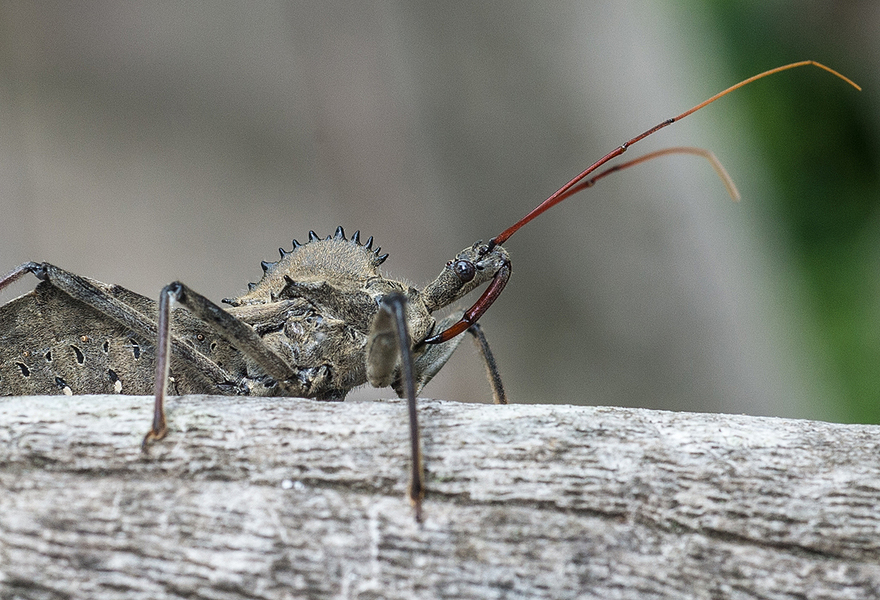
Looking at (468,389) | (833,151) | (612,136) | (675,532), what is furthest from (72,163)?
(833,151)

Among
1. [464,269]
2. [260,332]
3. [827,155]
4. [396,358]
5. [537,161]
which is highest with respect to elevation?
[537,161]

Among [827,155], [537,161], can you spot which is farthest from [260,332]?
[827,155]

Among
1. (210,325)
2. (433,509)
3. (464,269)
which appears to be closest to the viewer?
(433,509)

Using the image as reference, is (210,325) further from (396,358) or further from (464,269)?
(464,269)

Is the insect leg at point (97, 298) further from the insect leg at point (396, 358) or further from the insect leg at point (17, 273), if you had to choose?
the insect leg at point (396, 358)

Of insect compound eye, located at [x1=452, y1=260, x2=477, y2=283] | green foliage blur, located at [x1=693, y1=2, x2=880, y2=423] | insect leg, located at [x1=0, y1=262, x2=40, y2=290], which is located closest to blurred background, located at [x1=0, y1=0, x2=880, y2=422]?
green foliage blur, located at [x1=693, y1=2, x2=880, y2=423]

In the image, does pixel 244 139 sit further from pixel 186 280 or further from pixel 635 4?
pixel 635 4
